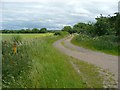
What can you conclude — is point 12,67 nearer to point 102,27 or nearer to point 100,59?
point 100,59

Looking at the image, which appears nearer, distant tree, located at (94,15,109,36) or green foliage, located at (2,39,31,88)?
green foliage, located at (2,39,31,88)

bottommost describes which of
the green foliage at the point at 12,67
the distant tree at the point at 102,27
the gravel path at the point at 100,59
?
the gravel path at the point at 100,59

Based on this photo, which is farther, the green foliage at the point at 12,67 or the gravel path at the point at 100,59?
the gravel path at the point at 100,59

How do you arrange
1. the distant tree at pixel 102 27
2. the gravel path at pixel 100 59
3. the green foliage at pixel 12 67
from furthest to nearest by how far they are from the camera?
the distant tree at pixel 102 27
the gravel path at pixel 100 59
the green foliage at pixel 12 67

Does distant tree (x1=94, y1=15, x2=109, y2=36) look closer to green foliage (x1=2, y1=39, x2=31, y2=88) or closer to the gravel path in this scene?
the gravel path

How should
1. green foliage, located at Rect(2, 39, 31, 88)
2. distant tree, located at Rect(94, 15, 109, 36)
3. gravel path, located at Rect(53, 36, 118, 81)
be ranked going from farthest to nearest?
distant tree, located at Rect(94, 15, 109, 36) → gravel path, located at Rect(53, 36, 118, 81) → green foliage, located at Rect(2, 39, 31, 88)

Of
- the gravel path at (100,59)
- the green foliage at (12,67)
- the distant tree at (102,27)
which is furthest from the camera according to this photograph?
the distant tree at (102,27)

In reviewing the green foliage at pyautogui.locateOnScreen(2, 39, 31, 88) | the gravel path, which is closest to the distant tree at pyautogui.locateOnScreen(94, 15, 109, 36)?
the gravel path

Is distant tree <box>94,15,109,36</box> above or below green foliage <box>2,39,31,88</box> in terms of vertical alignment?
above

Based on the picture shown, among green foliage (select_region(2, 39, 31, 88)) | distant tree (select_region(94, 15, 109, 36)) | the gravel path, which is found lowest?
the gravel path

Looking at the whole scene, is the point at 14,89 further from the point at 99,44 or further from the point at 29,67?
the point at 99,44

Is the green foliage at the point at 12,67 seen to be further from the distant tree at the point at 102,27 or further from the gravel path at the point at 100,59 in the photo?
the distant tree at the point at 102,27

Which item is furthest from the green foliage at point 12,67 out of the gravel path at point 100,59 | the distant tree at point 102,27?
the distant tree at point 102,27

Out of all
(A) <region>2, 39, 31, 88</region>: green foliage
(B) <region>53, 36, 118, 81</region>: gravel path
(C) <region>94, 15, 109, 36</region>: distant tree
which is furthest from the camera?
(C) <region>94, 15, 109, 36</region>: distant tree
